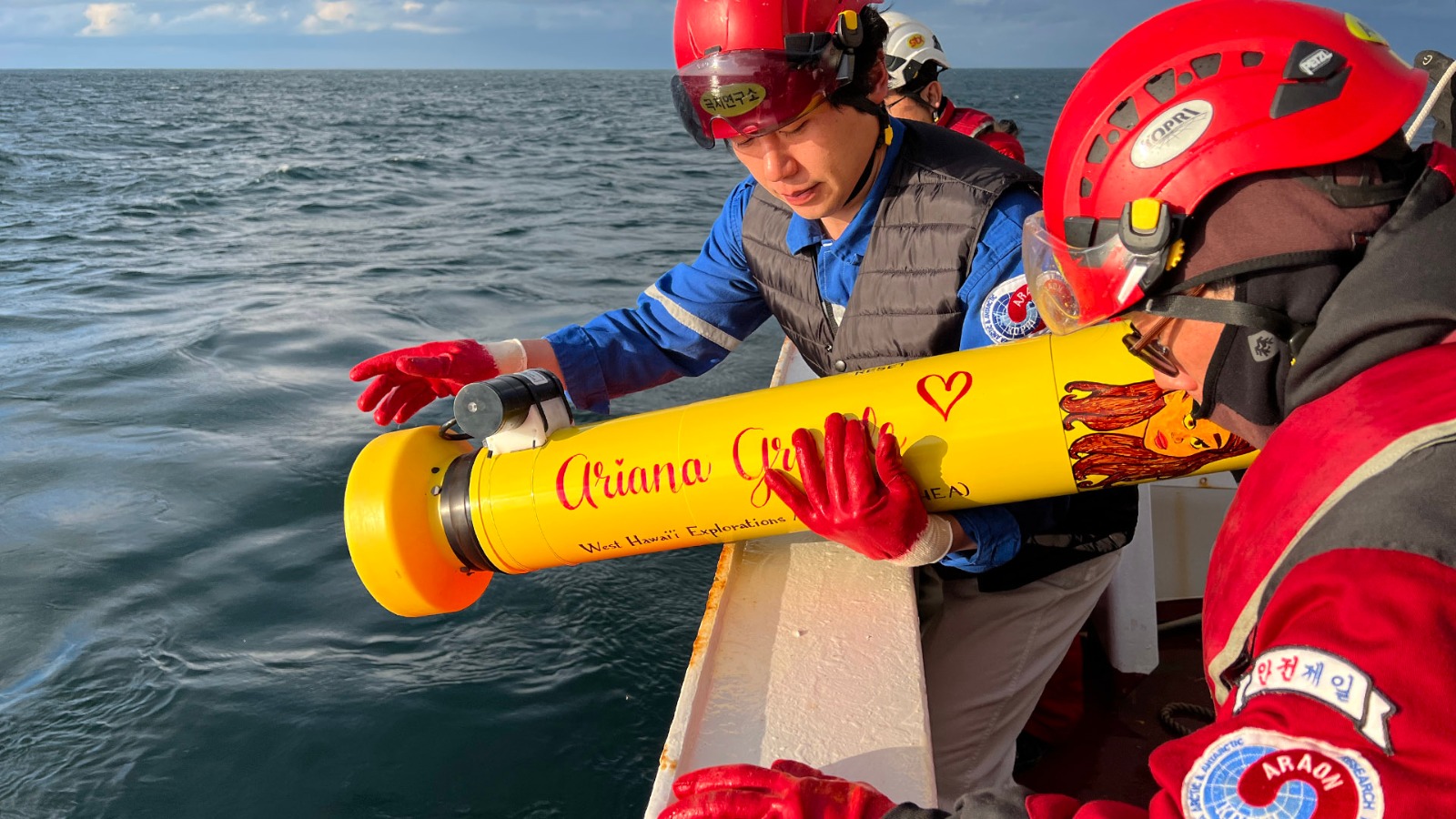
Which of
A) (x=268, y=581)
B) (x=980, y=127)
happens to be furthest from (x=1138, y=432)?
(x=980, y=127)

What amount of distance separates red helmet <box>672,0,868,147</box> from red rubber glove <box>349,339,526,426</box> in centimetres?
90

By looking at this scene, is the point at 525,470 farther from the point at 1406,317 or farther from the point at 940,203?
the point at 1406,317

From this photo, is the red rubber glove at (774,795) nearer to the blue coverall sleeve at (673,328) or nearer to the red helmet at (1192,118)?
the red helmet at (1192,118)

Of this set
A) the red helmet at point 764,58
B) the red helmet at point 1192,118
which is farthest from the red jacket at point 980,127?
the red helmet at point 1192,118

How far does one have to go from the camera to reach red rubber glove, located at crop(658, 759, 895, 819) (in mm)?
1584

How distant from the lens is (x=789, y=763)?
5.73ft

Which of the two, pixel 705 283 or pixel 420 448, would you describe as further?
pixel 705 283

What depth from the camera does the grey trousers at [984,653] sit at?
8.60 feet

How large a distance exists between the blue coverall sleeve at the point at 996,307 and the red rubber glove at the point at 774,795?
0.77 meters

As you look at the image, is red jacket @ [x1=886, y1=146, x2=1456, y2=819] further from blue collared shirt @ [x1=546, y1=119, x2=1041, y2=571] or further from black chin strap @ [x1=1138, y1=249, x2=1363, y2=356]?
blue collared shirt @ [x1=546, y1=119, x2=1041, y2=571]

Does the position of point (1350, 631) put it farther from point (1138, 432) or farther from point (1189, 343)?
point (1138, 432)

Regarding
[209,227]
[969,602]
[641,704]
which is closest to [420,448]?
[969,602]

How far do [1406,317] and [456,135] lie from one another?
31.4m

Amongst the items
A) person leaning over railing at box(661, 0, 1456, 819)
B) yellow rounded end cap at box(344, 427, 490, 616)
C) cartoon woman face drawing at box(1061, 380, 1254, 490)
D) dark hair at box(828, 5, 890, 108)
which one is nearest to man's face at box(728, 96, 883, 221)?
dark hair at box(828, 5, 890, 108)
